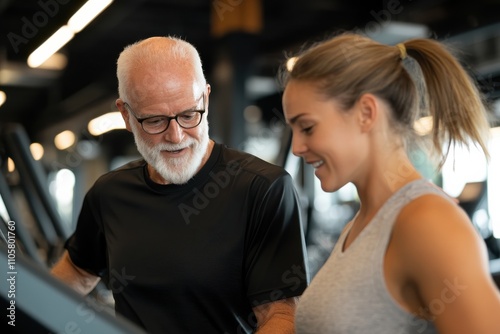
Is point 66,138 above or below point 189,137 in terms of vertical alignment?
below

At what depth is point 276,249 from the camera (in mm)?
1591

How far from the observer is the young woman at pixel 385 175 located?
3.30 feet

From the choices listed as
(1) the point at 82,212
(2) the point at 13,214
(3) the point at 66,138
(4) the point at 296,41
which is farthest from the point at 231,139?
(3) the point at 66,138

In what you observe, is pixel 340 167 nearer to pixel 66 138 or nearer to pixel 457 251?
pixel 457 251

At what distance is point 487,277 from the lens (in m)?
0.97

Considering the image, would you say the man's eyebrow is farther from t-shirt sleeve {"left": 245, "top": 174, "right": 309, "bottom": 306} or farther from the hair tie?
t-shirt sleeve {"left": 245, "top": 174, "right": 309, "bottom": 306}

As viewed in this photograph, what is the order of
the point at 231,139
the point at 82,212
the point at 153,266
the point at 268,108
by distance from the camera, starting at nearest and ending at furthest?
1. the point at 153,266
2. the point at 82,212
3. the point at 231,139
4. the point at 268,108

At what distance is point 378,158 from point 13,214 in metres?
2.74

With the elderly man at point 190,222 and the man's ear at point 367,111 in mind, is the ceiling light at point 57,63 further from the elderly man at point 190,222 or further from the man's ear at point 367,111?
the man's ear at point 367,111

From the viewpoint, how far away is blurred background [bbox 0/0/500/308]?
13.5ft

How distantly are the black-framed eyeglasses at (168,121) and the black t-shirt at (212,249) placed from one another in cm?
12
